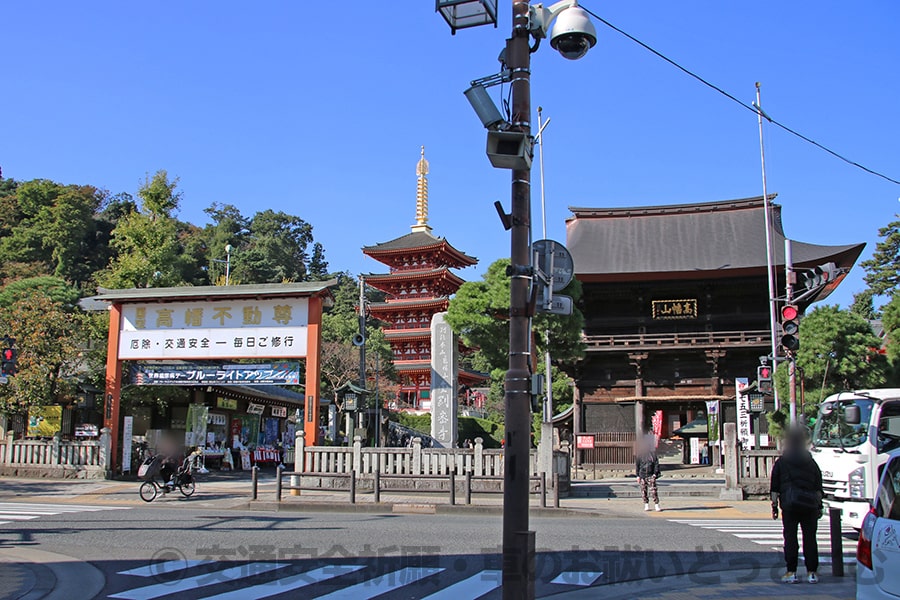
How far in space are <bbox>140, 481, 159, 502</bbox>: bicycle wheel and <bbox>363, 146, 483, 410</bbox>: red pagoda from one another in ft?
126

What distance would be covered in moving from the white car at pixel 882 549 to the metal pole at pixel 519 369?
261cm

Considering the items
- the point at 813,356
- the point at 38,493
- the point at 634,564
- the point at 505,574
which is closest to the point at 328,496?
the point at 38,493

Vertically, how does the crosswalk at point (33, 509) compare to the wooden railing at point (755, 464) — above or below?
below

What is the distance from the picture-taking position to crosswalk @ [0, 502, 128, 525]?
568 inches

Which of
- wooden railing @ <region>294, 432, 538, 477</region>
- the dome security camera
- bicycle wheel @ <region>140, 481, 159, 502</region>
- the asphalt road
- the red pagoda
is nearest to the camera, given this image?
the dome security camera

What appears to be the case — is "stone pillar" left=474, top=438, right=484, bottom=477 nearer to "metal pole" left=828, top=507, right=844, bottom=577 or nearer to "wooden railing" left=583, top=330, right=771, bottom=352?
"metal pole" left=828, top=507, right=844, bottom=577

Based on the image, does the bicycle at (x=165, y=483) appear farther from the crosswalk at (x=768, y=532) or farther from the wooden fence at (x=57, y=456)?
the crosswalk at (x=768, y=532)

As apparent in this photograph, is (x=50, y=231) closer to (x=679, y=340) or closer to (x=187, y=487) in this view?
(x=187, y=487)

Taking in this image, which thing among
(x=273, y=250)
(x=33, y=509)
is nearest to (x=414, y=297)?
(x=273, y=250)

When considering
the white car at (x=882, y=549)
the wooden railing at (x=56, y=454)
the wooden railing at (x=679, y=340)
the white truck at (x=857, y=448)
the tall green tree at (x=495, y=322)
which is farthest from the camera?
the wooden railing at (x=679, y=340)

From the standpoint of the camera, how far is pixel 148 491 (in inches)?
744

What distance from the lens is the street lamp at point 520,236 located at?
21.0 feet

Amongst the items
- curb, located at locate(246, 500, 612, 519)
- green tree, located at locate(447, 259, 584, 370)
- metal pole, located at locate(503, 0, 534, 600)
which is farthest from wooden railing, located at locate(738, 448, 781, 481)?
metal pole, located at locate(503, 0, 534, 600)

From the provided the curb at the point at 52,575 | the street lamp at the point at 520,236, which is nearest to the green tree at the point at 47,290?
the curb at the point at 52,575
